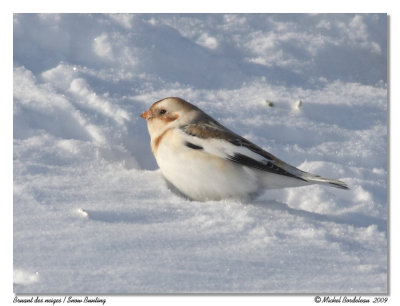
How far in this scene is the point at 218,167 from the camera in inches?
153

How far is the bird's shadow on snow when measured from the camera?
12.9ft

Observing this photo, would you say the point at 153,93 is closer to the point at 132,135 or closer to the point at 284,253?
the point at 132,135

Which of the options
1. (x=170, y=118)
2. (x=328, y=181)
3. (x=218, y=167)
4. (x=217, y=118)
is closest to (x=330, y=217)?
(x=328, y=181)

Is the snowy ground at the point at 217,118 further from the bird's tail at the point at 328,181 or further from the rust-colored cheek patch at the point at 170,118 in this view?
the rust-colored cheek patch at the point at 170,118

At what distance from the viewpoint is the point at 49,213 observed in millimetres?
3582

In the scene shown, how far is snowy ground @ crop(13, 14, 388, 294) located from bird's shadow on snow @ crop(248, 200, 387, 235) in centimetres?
2

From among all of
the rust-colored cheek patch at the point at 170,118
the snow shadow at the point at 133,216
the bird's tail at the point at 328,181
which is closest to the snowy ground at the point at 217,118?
the snow shadow at the point at 133,216

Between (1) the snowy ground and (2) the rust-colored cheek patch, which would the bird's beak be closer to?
(2) the rust-colored cheek patch

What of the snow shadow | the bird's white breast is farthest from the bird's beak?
the snow shadow

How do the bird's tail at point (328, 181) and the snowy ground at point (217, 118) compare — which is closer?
the snowy ground at point (217, 118)

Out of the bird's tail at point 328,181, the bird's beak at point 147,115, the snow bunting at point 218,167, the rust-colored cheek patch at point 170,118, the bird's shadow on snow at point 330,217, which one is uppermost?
the bird's beak at point 147,115

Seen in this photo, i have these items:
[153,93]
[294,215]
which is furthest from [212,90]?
[294,215]

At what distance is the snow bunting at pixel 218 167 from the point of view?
3887mm

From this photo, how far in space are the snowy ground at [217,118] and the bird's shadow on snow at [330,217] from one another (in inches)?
0.6
